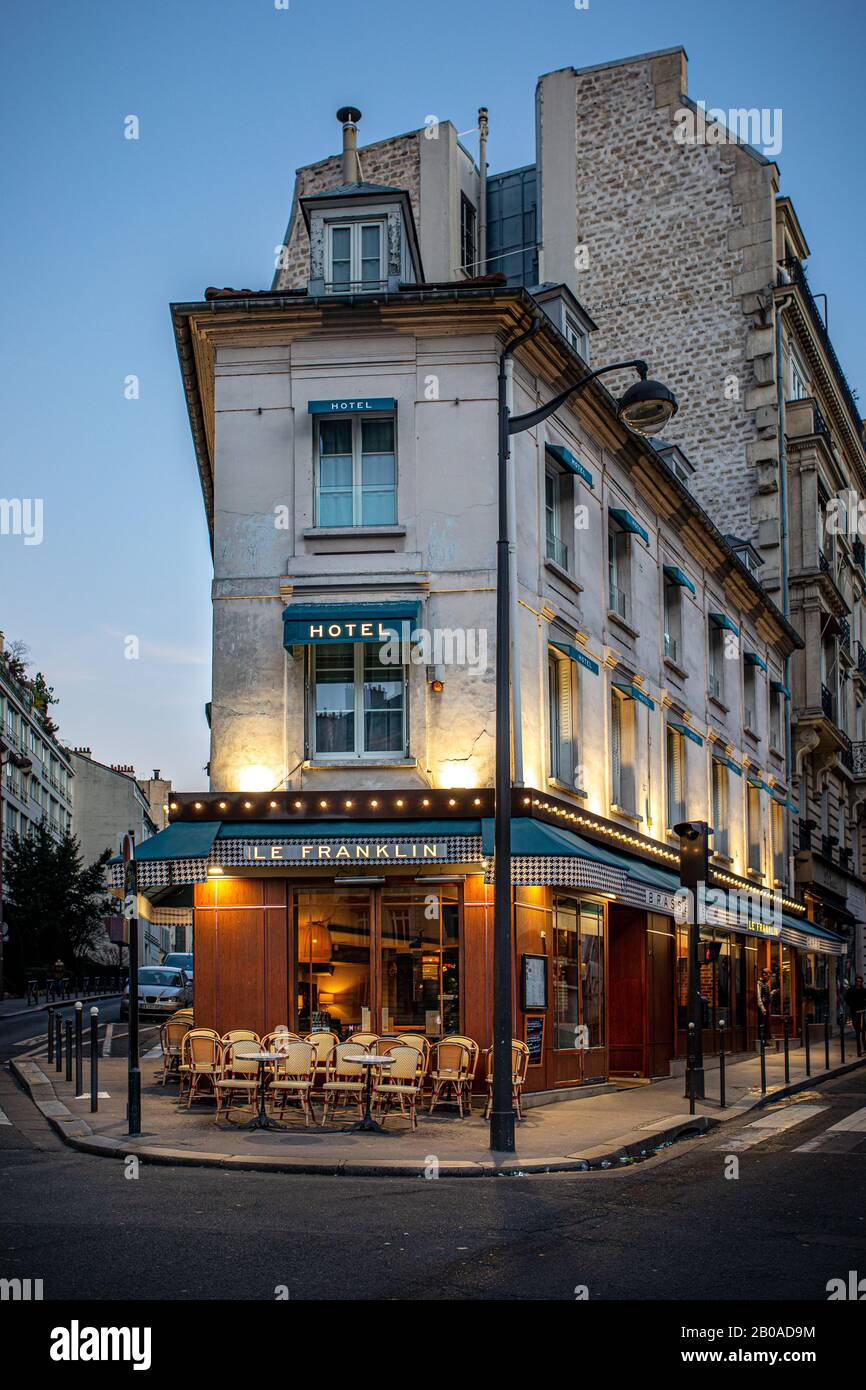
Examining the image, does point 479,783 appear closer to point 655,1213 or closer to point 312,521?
point 312,521

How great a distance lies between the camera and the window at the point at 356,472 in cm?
2020

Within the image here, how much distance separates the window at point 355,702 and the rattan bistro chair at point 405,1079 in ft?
15.0

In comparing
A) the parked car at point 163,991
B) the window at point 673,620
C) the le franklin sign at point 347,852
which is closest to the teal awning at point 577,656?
the le franklin sign at point 347,852

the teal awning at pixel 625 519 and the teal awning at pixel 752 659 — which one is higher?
the teal awning at pixel 625 519

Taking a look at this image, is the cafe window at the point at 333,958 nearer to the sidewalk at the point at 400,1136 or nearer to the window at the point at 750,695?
the sidewalk at the point at 400,1136

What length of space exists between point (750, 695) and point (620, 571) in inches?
482

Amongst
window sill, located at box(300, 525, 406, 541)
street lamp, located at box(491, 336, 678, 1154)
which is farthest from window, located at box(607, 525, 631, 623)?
street lamp, located at box(491, 336, 678, 1154)

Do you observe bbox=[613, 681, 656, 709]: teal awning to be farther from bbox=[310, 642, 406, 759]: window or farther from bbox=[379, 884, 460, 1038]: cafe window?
bbox=[379, 884, 460, 1038]: cafe window

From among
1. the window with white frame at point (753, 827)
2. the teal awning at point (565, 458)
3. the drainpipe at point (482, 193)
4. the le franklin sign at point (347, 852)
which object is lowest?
the le franklin sign at point (347, 852)

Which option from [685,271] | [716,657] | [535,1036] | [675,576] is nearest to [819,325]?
[685,271]

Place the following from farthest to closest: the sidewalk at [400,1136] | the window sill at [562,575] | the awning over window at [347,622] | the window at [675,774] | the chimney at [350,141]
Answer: the window at [675,774], the chimney at [350,141], the window sill at [562,575], the awning over window at [347,622], the sidewalk at [400,1136]

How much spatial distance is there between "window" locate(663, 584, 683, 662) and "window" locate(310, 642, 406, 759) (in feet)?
33.5

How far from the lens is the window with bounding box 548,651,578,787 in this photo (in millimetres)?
21969

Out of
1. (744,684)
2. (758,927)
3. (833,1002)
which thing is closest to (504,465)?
(758,927)
